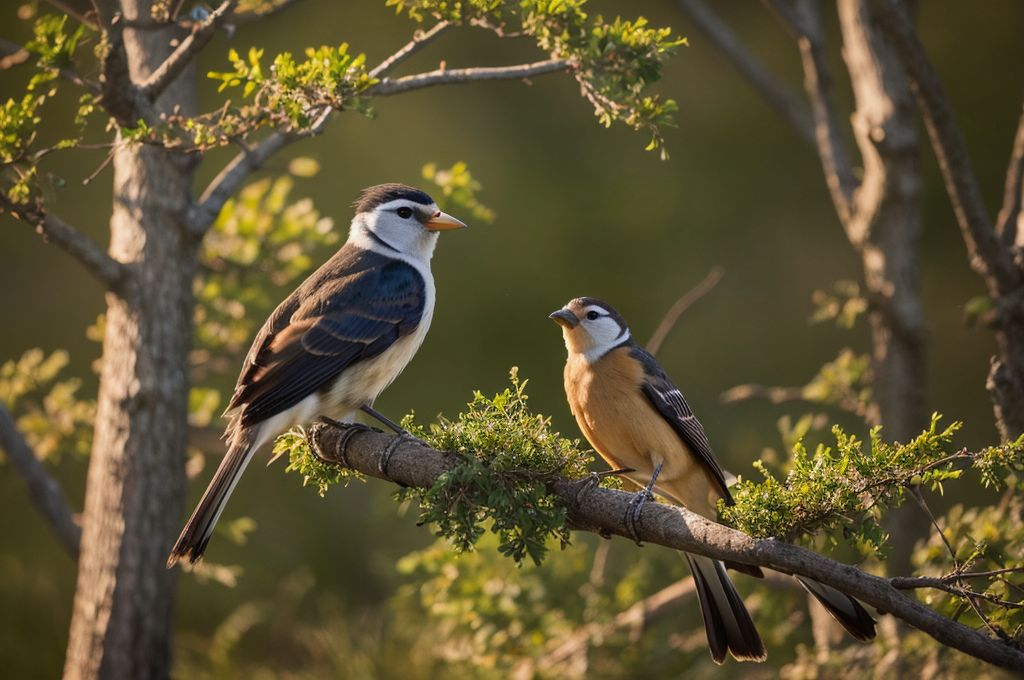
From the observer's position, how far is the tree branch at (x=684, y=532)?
2.50m

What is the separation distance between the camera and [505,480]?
9.96ft

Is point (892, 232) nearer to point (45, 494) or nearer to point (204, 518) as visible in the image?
point (204, 518)

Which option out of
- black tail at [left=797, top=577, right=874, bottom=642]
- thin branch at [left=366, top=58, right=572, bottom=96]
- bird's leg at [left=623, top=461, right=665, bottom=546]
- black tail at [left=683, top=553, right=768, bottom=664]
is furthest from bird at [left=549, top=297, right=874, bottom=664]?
thin branch at [left=366, top=58, right=572, bottom=96]

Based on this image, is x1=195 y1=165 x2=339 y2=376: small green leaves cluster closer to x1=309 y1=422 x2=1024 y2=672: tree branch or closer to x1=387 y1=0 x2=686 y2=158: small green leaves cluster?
x1=309 y1=422 x2=1024 y2=672: tree branch

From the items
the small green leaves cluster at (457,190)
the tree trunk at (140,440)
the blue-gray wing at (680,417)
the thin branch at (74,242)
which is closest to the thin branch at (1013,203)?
the blue-gray wing at (680,417)

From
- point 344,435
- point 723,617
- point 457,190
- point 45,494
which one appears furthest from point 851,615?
point 45,494

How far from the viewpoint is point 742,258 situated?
9078 millimetres

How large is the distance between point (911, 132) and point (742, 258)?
4.44m

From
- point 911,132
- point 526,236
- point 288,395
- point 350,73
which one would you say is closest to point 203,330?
point 288,395

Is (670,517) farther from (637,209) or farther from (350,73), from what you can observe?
(637,209)

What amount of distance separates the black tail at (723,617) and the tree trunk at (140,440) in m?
2.06

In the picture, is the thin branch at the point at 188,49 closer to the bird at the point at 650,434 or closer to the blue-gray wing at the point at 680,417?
the bird at the point at 650,434

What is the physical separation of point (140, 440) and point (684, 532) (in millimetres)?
2348

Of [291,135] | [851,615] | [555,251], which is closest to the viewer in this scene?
[851,615]
